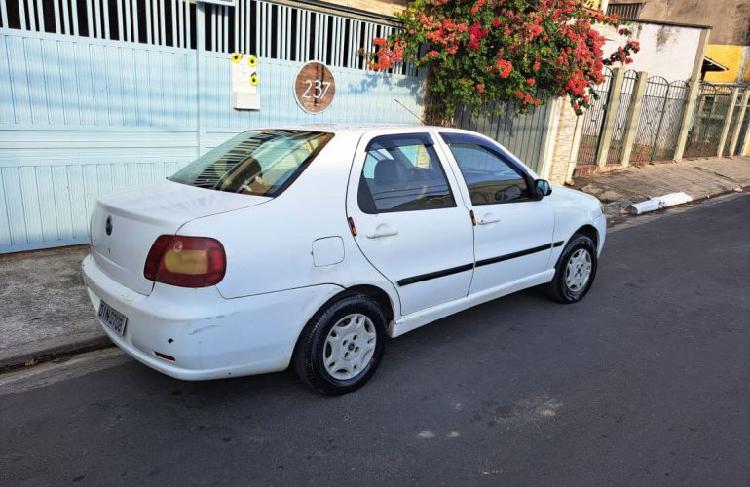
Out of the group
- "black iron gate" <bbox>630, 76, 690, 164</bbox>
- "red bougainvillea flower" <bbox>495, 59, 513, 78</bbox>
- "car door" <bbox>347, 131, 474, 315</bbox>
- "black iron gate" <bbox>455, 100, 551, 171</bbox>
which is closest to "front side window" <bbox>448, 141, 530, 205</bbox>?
"car door" <bbox>347, 131, 474, 315</bbox>

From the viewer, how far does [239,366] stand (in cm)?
285

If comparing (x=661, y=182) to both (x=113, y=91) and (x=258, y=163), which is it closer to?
(x=113, y=91)

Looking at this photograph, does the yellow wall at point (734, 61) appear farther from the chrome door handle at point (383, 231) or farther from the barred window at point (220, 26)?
the chrome door handle at point (383, 231)

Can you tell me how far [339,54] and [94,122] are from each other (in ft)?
10.9

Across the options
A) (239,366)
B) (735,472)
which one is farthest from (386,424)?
(735,472)

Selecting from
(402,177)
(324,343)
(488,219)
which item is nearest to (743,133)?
(488,219)

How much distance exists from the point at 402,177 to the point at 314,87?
4.29 m

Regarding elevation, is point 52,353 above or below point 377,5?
below

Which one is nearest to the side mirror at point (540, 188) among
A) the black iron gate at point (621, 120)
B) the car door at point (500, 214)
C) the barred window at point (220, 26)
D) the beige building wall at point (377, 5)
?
the car door at point (500, 214)

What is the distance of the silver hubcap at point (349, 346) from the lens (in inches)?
126

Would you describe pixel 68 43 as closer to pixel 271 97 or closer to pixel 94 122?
pixel 94 122

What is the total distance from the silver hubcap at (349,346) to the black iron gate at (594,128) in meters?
10.9

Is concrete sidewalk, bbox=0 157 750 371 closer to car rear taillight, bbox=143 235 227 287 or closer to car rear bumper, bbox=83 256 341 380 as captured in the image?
car rear bumper, bbox=83 256 341 380

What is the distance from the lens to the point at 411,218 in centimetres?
346
